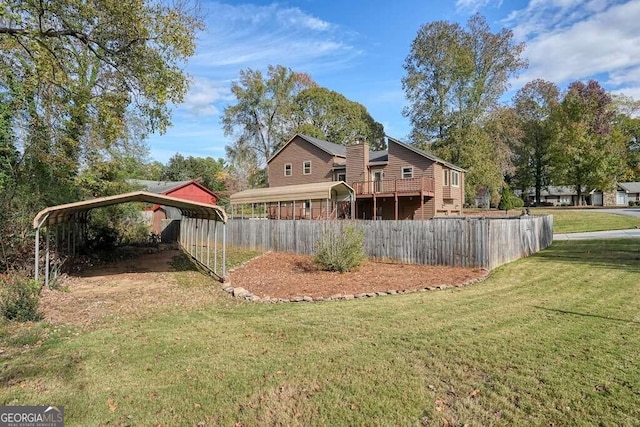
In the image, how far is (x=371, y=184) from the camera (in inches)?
1073

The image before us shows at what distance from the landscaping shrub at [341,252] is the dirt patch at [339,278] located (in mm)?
289

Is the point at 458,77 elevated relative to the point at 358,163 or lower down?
elevated

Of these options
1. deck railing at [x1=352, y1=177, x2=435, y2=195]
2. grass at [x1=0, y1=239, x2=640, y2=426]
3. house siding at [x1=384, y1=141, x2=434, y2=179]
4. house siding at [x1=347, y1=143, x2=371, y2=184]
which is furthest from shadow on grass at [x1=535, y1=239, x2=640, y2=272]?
house siding at [x1=347, y1=143, x2=371, y2=184]

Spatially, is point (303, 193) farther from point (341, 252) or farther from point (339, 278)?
point (339, 278)

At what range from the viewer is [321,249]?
12602mm

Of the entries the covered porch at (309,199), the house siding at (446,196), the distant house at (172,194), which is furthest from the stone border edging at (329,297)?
the distant house at (172,194)

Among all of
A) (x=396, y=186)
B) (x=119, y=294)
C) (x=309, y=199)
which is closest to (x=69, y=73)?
(x=119, y=294)

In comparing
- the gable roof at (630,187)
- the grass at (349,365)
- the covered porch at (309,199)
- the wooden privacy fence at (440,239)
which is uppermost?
the gable roof at (630,187)

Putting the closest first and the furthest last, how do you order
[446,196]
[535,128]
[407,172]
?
[407,172] < [446,196] < [535,128]

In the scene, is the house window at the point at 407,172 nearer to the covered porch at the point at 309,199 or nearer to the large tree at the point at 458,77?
the covered porch at the point at 309,199

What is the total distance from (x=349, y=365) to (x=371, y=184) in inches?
914

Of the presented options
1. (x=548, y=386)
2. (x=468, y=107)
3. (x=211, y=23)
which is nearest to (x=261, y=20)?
(x=211, y=23)

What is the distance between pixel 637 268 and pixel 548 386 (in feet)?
30.8

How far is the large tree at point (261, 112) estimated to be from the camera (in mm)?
42844
